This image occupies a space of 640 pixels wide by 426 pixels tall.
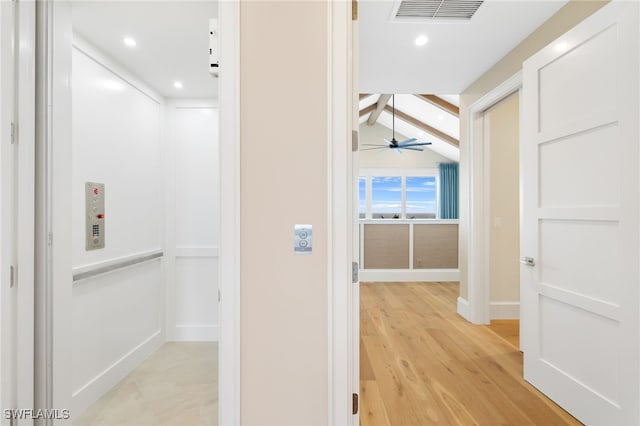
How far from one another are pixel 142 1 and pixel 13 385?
A: 1.91 m

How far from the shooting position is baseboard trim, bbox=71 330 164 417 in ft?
6.32

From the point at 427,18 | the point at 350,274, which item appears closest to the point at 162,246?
the point at 350,274

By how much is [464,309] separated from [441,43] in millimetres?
2759

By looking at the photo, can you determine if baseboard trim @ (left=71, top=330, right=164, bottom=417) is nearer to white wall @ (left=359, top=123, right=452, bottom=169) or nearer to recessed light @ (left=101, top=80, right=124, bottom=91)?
recessed light @ (left=101, top=80, right=124, bottom=91)

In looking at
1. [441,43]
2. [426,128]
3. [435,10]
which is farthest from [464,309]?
[426,128]

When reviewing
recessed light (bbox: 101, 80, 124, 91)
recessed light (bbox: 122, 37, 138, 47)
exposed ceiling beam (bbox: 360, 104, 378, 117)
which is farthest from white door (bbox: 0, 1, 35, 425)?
exposed ceiling beam (bbox: 360, 104, 378, 117)

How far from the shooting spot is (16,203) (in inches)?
53.1

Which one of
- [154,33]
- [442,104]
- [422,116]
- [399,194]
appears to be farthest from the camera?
[399,194]

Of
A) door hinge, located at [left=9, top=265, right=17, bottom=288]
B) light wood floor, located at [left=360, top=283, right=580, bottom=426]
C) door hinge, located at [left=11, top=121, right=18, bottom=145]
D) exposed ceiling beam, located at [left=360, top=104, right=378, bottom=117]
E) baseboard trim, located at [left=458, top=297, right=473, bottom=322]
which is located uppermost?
exposed ceiling beam, located at [left=360, top=104, right=378, bottom=117]

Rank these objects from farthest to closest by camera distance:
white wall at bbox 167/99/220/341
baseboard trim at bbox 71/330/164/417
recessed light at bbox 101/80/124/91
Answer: white wall at bbox 167/99/220/341 → recessed light at bbox 101/80/124/91 → baseboard trim at bbox 71/330/164/417

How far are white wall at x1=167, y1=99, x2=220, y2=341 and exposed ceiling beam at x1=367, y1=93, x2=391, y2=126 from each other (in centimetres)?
374

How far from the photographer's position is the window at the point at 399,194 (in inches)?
316

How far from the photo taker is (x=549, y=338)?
199cm

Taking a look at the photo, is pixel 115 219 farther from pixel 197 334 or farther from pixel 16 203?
pixel 197 334
